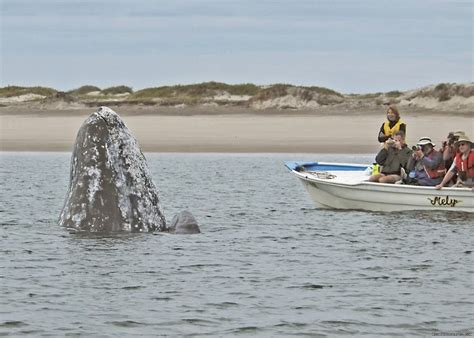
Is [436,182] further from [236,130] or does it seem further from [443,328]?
[236,130]

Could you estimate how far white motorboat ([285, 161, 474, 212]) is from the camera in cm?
1538

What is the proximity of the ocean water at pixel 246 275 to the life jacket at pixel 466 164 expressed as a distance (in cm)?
71

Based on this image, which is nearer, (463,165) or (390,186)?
Result: (463,165)

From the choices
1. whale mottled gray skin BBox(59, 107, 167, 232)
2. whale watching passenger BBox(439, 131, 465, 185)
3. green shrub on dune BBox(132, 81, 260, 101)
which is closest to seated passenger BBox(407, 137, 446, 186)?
whale watching passenger BBox(439, 131, 465, 185)

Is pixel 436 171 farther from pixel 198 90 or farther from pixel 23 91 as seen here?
pixel 23 91

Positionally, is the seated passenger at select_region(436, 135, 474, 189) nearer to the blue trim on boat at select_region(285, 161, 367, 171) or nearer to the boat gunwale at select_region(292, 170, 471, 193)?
the boat gunwale at select_region(292, 170, 471, 193)

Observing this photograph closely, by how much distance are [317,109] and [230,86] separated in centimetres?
1006

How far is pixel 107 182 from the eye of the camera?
422 inches

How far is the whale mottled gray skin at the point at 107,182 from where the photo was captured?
10727 millimetres

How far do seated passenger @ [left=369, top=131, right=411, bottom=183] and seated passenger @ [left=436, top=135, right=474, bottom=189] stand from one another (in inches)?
31.0

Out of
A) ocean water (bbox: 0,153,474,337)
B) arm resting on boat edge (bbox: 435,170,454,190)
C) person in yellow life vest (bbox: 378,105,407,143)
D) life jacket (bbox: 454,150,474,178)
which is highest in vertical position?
person in yellow life vest (bbox: 378,105,407,143)

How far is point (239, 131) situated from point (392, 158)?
59.4ft

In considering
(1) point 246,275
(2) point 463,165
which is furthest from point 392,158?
(1) point 246,275

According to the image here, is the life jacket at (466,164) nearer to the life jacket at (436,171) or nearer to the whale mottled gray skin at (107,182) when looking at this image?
the life jacket at (436,171)
